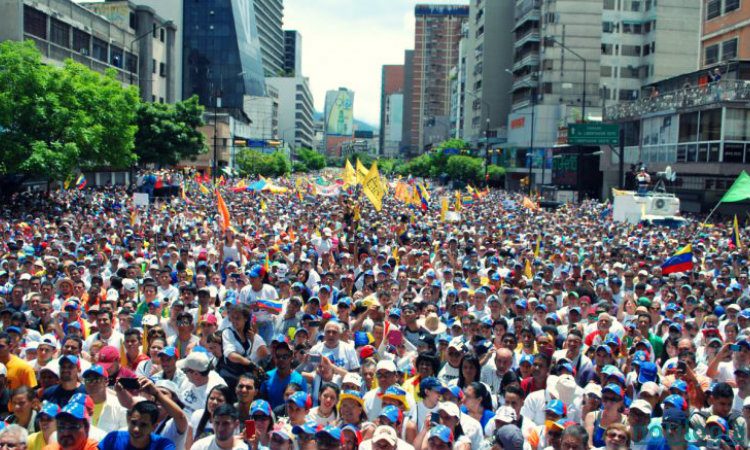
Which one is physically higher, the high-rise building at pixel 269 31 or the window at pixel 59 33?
the high-rise building at pixel 269 31

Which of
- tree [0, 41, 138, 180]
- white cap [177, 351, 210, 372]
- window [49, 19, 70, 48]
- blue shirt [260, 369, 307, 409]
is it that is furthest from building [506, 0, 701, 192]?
white cap [177, 351, 210, 372]

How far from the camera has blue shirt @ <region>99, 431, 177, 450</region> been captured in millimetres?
4930

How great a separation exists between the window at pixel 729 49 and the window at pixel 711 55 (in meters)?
0.81

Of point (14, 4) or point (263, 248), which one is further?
point (14, 4)

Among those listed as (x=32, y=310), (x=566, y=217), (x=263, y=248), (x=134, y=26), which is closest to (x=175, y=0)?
(x=134, y=26)

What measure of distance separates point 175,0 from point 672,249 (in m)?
93.9

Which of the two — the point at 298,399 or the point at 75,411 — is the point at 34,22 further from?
the point at 75,411

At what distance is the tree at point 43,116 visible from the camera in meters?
29.6

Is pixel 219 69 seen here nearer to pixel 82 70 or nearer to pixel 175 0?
pixel 175 0

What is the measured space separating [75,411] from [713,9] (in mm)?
48241

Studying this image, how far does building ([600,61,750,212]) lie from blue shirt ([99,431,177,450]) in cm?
3759

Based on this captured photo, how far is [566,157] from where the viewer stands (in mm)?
59281

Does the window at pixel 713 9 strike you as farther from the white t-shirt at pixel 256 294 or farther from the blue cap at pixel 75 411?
the blue cap at pixel 75 411

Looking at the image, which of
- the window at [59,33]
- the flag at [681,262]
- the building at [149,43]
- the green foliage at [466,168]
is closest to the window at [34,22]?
the window at [59,33]
